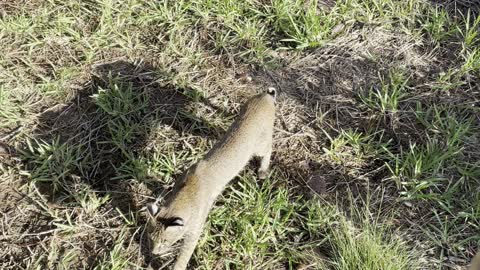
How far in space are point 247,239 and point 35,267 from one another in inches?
57.9

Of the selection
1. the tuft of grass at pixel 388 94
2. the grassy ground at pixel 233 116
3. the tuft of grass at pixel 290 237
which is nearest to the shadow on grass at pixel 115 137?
the grassy ground at pixel 233 116

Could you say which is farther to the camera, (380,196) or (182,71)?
(182,71)

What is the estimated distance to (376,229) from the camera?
3.87 meters

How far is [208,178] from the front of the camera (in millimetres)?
3580

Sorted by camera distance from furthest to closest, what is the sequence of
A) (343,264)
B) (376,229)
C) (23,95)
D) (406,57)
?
(406,57)
(23,95)
(376,229)
(343,264)

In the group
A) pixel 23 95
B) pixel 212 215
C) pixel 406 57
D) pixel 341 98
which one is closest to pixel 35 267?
pixel 212 215

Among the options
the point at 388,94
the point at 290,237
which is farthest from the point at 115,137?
the point at 388,94

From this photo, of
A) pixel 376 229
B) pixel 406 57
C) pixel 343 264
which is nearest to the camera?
pixel 343 264

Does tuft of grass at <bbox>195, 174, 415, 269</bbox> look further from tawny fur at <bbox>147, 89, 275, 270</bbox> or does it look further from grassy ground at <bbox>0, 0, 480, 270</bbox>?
tawny fur at <bbox>147, 89, 275, 270</bbox>

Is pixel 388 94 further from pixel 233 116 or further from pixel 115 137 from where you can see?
pixel 115 137

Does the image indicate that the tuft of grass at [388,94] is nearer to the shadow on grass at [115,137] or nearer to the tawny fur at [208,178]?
the tawny fur at [208,178]

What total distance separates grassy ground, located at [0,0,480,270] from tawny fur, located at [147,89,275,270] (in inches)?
11.8

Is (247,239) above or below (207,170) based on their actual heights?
below

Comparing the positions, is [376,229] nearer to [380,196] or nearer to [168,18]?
[380,196]
